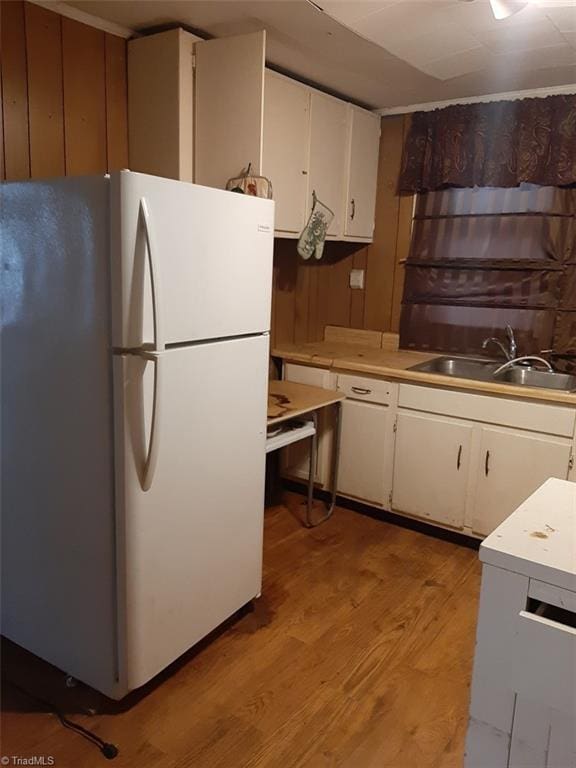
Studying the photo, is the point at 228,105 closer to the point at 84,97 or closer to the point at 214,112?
the point at 214,112

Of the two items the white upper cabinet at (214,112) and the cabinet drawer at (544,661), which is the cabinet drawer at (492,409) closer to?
the white upper cabinet at (214,112)

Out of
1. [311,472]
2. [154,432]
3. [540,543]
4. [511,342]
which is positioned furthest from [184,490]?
[511,342]

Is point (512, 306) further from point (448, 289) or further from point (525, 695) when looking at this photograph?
point (525, 695)

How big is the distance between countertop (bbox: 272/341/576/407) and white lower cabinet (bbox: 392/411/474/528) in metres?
0.19

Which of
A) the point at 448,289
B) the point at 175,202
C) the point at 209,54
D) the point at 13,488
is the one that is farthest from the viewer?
the point at 448,289

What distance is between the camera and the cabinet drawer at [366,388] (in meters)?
3.01

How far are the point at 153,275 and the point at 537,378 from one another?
2.17 m

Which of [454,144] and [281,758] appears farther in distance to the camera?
[454,144]

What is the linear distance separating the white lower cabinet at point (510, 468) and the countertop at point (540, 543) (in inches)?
55.1

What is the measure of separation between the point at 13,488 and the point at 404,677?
145 centimetres

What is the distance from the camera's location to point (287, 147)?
2.73m

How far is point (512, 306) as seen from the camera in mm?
3094

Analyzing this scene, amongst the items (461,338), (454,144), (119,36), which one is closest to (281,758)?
(461,338)

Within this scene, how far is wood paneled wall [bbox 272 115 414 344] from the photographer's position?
11.1 ft
